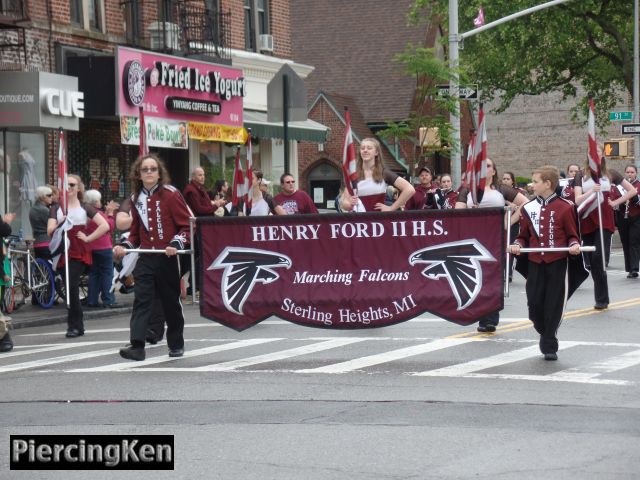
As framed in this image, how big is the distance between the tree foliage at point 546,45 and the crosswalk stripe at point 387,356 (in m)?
31.2

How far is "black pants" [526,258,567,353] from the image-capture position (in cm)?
1191

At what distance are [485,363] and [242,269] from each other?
8.63 ft

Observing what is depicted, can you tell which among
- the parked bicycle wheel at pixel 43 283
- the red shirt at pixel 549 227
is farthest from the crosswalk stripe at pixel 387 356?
the parked bicycle wheel at pixel 43 283

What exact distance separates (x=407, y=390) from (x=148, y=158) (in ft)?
12.2

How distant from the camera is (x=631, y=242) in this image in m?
22.0

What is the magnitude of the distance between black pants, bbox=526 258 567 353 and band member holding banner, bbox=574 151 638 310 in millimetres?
4056

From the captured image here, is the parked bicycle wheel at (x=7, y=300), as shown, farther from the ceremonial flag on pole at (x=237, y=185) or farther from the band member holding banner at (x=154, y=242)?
the band member holding banner at (x=154, y=242)

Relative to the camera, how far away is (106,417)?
9.16 m

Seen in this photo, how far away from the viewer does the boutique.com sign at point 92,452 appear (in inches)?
290

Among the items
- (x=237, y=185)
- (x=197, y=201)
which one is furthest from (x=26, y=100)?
(x=197, y=201)

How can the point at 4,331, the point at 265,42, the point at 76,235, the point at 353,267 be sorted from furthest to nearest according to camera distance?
the point at 265,42 < the point at 76,235 < the point at 4,331 < the point at 353,267

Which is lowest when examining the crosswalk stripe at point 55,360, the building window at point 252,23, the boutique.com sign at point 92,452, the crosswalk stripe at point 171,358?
the crosswalk stripe at point 55,360

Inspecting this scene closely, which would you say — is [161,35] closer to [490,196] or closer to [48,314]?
[48,314]

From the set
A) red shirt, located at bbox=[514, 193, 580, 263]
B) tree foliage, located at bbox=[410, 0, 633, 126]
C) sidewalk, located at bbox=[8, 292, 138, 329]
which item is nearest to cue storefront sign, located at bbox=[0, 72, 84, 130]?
sidewalk, located at bbox=[8, 292, 138, 329]
